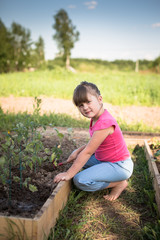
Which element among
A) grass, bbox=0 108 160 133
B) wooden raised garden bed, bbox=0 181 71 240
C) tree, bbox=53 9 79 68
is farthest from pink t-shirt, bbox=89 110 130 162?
tree, bbox=53 9 79 68

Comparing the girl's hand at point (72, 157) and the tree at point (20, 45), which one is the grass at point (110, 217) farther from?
the tree at point (20, 45)

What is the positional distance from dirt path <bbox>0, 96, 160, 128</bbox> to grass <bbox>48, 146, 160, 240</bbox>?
251cm

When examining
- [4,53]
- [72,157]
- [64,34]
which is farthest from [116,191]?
[64,34]

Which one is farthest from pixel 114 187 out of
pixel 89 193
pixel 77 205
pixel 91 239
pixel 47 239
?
pixel 47 239

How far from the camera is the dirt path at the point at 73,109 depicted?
4.76m

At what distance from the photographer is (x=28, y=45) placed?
63.3 feet

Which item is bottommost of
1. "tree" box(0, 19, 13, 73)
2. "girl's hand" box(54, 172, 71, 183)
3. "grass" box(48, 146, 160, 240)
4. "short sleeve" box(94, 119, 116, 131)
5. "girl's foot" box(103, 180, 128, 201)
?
"grass" box(48, 146, 160, 240)

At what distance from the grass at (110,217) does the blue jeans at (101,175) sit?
12 cm

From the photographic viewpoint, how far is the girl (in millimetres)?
1857

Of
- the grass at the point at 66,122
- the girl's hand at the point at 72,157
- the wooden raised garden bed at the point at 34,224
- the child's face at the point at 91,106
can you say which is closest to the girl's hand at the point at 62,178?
the wooden raised garden bed at the point at 34,224

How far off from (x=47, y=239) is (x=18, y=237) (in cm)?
23

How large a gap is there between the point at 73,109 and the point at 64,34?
2082cm

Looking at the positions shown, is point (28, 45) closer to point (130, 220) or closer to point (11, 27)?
point (11, 27)

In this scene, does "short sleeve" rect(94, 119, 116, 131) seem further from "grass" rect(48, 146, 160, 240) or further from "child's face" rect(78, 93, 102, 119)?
"grass" rect(48, 146, 160, 240)
